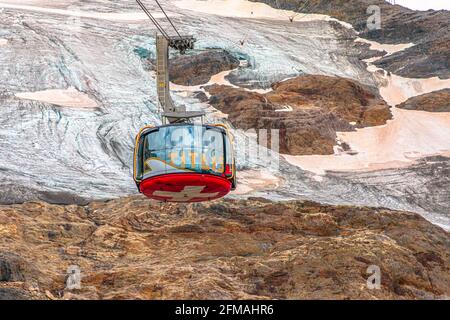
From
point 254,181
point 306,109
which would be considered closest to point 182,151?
point 254,181

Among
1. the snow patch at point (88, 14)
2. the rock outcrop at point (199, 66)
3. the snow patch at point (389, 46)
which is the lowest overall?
the rock outcrop at point (199, 66)

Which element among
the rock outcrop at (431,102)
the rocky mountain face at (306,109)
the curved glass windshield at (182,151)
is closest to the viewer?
the curved glass windshield at (182,151)

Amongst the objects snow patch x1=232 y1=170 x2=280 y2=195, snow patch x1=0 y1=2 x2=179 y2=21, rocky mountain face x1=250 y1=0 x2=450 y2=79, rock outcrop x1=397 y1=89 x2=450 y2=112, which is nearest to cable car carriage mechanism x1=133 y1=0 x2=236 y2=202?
snow patch x1=232 y1=170 x2=280 y2=195

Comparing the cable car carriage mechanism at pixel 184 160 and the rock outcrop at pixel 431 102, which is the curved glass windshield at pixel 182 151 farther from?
the rock outcrop at pixel 431 102

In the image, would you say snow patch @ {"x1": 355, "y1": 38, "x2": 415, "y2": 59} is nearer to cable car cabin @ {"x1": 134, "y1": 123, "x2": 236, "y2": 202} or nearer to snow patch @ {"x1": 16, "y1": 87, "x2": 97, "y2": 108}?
snow patch @ {"x1": 16, "y1": 87, "x2": 97, "y2": 108}

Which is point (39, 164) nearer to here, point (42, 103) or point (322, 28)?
point (42, 103)

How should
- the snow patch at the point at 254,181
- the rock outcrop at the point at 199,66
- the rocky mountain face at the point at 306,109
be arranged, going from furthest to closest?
the rock outcrop at the point at 199,66 → the rocky mountain face at the point at 306,109 → the snow patch at the point at 254,181

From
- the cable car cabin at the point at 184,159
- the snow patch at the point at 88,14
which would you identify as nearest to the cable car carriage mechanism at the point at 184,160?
the cable car cabin at the point at 184,159
